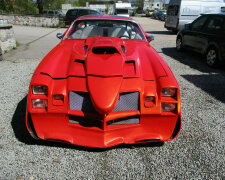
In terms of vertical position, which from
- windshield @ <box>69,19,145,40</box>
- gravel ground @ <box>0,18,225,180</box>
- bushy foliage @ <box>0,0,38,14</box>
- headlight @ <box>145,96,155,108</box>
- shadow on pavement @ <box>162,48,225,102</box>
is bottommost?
gravel ground @ <box>0,18,225,180</box>

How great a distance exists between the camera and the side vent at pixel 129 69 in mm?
2344

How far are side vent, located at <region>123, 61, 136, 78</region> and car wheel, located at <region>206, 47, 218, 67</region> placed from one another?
4616 mm

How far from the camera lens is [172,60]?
721 centimetres

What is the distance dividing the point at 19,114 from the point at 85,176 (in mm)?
1852

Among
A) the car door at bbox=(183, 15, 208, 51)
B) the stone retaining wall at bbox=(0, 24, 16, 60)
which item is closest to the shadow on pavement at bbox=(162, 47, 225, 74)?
the car door at bbox=(183, 15, 208, 51)

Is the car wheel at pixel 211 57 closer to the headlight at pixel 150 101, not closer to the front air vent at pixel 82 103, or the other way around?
the headlight at pixel 150 101

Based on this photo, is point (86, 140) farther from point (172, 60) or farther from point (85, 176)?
point (172, 60)

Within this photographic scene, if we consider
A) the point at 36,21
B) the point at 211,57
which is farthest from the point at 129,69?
the point at 36,21

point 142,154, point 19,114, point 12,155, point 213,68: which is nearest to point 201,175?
point 142,154

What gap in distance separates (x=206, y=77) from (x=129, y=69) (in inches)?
153

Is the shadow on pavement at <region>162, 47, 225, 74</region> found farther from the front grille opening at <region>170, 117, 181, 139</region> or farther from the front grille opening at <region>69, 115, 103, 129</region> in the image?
the front grille opening at <region>69, 115, 103, 129</region>

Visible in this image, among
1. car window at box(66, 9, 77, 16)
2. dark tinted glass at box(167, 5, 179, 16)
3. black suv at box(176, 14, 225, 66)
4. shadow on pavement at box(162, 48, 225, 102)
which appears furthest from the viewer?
car window at box(66, 9, 77, 16)

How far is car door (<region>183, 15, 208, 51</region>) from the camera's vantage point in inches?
270

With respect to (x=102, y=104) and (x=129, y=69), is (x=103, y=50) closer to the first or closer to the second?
(x=129, y=69)
